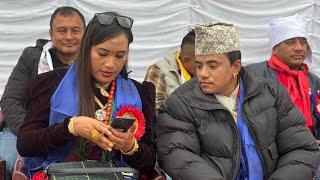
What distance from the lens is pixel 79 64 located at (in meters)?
3.17

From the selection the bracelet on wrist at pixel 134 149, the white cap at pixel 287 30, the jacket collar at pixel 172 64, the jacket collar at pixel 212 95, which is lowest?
the bracelet on wrist at pixel 134 149

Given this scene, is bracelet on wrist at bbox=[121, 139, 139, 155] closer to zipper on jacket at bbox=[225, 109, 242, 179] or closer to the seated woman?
the seated woman

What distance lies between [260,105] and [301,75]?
152 cm

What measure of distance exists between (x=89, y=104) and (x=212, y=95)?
2.52 feet

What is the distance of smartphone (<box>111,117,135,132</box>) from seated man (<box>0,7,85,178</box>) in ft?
4.67

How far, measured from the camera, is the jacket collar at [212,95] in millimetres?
3307

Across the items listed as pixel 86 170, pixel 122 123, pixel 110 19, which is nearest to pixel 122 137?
pixel 122 123

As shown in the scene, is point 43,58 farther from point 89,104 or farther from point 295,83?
point 295,83

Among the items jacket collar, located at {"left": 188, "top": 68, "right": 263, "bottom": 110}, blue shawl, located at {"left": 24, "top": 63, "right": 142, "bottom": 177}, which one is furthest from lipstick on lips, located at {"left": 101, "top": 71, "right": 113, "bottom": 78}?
jacket collar, located at {"left": 188, "top": 68, "right": 263, "bottom": 110}

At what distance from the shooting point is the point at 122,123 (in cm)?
282

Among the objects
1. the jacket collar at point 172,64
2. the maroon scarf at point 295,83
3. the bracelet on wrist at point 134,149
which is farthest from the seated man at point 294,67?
the bracelet on wrist at point 134,149

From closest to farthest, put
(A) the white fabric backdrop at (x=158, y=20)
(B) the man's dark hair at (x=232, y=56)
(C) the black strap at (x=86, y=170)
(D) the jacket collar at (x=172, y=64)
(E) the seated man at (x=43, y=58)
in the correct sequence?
(C) the black strap at (x=86, y=170) → (B) the man's dark hair at (x=232, y=56) → (E) the seated man at (x=43, y=58) → (D) the jacket collar at (x=172, y=64) → (A) the white fabric backdrop at (x=158, y=20)

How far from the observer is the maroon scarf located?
4.60 metres

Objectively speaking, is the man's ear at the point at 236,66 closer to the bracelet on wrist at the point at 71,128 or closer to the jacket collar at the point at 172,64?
Result: the bracelet on wrist at the point at 71,128
